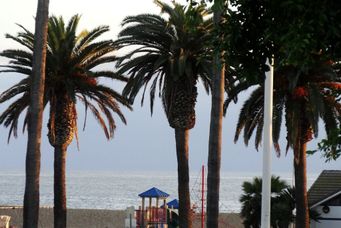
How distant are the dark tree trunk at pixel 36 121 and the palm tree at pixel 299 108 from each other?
9.40m

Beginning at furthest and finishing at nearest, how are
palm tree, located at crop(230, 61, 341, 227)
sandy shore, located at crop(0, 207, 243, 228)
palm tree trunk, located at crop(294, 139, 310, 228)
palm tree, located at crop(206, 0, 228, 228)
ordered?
sandy shore, located at crop(0, 207, 243, 228) → palm tree trunk, located at crop(294, 139, 310, 228) → palm tree, located at crop(230, 61, 341, 227) → palm tree, located at crop(206, 0, 228, 228)

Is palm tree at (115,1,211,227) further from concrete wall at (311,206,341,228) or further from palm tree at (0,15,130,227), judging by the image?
concrete wall at (311,206,341,228)

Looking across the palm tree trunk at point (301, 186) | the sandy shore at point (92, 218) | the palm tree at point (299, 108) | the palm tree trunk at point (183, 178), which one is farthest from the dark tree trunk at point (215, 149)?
the sandy shore at point (92, 218)

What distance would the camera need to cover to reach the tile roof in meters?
45.2

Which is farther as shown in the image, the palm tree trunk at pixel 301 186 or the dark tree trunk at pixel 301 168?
the palm tree trunk at pixel 301 186

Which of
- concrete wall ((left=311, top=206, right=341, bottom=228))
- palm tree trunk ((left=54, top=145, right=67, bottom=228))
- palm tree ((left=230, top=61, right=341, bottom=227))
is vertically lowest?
concrete wall ((left=311, top=206, right=341, bottom=228))

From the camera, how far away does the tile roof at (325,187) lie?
148ft

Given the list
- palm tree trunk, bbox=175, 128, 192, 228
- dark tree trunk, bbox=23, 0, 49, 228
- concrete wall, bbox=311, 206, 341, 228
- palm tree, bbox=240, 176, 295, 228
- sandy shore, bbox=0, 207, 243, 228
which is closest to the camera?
dark tree trunk, bbox=23, 0, 49, 228

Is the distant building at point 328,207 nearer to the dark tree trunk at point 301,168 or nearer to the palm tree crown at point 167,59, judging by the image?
the dark tree trunk at point 301,168

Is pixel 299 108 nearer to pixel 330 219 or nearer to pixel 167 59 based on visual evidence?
pixel 167 59

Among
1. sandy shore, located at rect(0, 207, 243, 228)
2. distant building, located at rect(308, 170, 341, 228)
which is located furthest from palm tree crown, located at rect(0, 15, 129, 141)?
sandy shore, located at rect(0, 207, 243, 228)

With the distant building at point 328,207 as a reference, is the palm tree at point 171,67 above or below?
above

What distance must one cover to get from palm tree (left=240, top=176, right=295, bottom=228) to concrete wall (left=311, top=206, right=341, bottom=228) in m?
2.76

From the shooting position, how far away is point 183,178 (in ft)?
110
